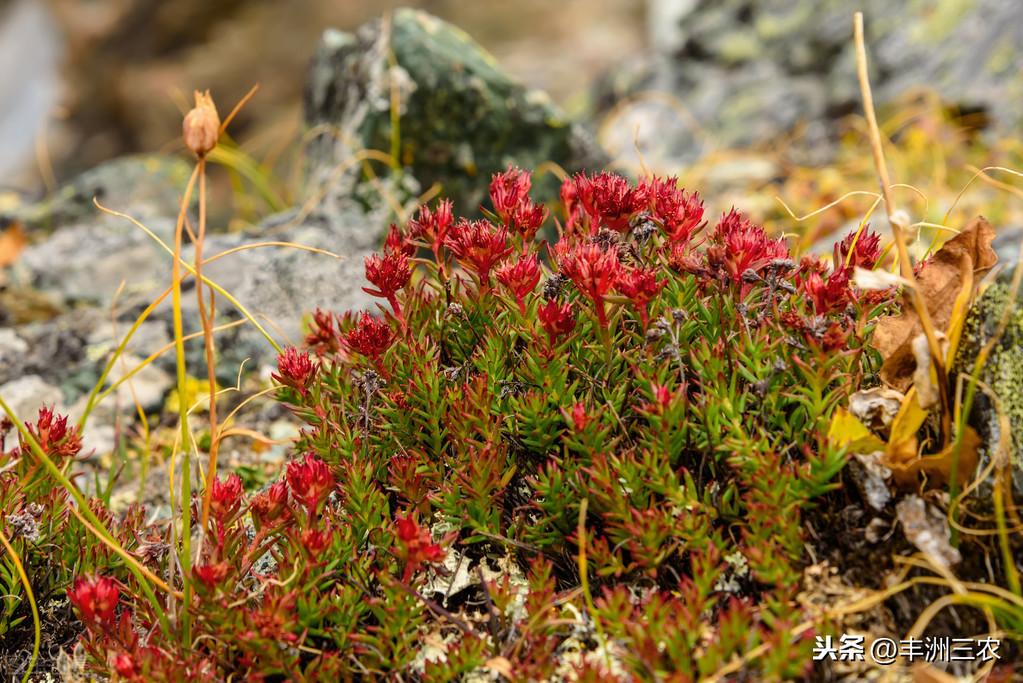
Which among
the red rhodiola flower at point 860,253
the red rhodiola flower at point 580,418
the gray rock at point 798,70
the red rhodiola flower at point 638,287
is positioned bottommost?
the red rhodiola flower at point 580,418

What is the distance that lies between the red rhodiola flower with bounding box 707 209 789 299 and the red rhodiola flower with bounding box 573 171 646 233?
0.28 metres

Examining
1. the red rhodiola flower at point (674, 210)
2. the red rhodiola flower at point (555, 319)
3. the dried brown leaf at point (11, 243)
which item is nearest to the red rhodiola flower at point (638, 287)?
the red rhodiola flower at point (555, 319)

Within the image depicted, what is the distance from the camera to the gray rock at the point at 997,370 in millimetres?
1895

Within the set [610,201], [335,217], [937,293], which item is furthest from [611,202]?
[335,217]

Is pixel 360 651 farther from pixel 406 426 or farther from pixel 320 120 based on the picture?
pixel 320 120

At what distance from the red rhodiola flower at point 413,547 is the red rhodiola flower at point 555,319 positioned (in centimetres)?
57

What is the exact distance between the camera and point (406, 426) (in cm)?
221

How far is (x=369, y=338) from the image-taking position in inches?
88.3

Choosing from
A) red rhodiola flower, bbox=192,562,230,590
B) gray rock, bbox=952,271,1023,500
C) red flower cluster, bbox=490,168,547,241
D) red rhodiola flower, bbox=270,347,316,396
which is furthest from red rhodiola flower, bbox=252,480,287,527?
gray rock, bbox=952,271,1023,500

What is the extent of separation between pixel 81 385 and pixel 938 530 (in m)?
3.56

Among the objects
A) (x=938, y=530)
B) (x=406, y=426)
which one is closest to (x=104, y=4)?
(x=406, y=426)

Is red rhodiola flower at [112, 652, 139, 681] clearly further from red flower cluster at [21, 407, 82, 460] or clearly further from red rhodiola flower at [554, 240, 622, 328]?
red rhodiola flower at [554, 240, 622, 328]

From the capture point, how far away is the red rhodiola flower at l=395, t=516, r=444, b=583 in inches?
71.1

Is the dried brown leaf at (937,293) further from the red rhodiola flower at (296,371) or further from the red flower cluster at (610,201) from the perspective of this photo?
the red rhodiola flower at (296,371)
